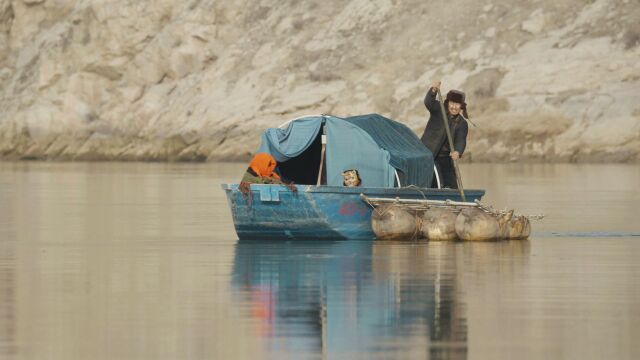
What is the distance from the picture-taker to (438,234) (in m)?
27.1

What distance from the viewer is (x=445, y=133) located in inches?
1168

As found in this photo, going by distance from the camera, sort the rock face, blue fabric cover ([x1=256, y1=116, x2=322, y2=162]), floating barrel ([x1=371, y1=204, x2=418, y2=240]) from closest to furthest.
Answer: floating barrel ([x1=371, y1=204, x2=418, y2=240]), blue fabric cover ([x1=256, y1=116, x2=322, y2=162]), the rock face

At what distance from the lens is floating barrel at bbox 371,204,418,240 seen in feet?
89.0

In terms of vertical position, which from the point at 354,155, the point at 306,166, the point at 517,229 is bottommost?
the point at 517,229

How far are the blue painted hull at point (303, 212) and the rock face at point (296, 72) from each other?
49417 millimetres

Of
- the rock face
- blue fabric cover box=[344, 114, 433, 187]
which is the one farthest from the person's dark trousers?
the rock face

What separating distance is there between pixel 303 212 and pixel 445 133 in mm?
3574

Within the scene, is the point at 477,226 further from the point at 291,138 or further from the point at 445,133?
the point at 291,138

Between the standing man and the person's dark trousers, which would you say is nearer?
the standing man

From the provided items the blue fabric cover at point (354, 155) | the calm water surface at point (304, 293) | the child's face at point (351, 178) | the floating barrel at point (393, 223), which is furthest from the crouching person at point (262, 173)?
the blue fabric cover at point (354, 155)

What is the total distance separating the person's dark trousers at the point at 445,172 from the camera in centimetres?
3020

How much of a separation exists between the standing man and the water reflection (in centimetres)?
277

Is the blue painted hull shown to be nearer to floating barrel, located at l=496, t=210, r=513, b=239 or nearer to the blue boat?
the blue boat

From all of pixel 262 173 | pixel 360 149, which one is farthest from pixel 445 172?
pixel 262 173
